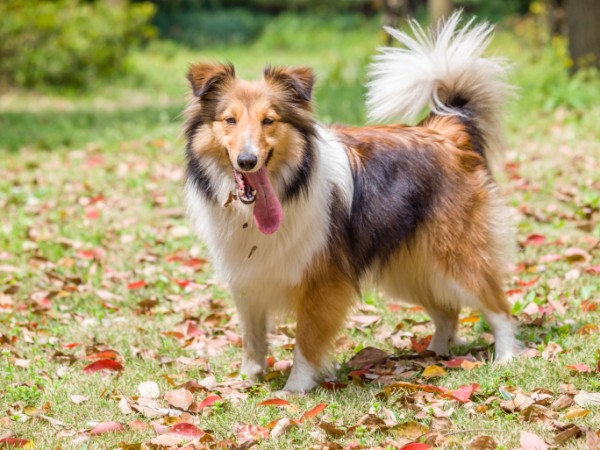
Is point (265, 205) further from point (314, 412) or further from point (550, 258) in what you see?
point (550, 258)

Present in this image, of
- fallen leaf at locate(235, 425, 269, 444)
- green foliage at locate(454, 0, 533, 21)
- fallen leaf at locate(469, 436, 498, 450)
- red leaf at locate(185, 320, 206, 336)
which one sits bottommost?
red leaf at locate(185, 320, 206, 336)

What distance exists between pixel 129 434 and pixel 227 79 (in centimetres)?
180

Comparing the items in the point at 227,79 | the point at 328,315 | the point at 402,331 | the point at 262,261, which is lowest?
the point at 402,331

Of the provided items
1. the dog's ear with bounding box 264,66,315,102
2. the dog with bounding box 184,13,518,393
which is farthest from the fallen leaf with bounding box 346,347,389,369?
the dog's ear with bounding box 264,66,315,102

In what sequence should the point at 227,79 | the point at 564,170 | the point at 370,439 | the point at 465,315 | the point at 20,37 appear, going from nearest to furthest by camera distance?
the point at 370,439 < the point at 227,79 < the point at 465,315 < the point at 564,170 < the point at 20,37

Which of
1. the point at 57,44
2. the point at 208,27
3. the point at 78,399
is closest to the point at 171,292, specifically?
the point at 78,399

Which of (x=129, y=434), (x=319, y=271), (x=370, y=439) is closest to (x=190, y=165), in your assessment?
(x=319, y=271)

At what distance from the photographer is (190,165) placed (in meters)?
4.35

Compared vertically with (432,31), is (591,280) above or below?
below

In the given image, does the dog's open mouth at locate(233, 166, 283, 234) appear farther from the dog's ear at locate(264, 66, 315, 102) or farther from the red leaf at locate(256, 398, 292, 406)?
the red leaf at locate(256, 398, 292, 406)

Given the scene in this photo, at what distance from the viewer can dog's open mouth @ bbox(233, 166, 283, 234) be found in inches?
163

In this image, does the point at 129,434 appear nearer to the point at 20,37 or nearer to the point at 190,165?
the point at 190,165

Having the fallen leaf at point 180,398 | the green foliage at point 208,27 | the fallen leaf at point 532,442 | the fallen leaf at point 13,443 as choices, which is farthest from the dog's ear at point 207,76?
the green foliage at point 208,27

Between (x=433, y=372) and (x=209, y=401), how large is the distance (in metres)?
1.19
